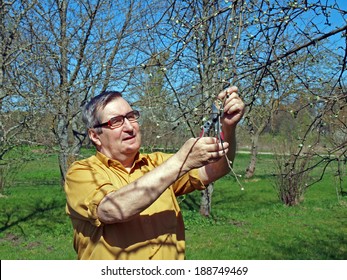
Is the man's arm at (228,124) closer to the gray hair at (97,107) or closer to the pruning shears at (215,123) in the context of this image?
the pruning shears at (215,123)

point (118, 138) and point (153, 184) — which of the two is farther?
point (118, 138)

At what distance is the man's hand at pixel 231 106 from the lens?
5.82 ft

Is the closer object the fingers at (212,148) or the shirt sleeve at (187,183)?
the fingers at (212,148)

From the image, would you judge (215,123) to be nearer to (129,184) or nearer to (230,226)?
(129,184)

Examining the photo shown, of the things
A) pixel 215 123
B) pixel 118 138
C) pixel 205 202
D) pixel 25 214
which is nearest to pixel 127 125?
pixel 118 138

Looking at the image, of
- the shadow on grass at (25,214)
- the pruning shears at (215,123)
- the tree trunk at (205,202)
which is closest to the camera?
the pruning shears at (215,123)

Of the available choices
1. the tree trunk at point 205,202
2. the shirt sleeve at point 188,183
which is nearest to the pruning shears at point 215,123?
the shirt sleeve at point 188,183

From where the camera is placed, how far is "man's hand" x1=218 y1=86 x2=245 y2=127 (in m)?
1.77

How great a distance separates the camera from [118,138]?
6.68 feet

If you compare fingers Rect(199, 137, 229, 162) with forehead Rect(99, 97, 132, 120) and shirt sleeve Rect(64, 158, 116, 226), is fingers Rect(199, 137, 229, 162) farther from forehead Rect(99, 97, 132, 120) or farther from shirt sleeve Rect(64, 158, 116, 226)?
forehead Rect(99, 97, 132, 120)

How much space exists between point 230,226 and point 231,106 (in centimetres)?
651

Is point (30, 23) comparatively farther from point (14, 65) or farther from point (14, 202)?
point (14, 202)

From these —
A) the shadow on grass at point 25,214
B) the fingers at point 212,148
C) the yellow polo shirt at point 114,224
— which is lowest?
the shadow on grass at point 25,214

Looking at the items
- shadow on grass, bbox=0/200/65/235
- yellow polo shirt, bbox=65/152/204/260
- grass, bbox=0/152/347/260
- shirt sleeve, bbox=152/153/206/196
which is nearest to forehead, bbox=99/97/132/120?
yellow polo shirt, bbox=65/152/204/260
